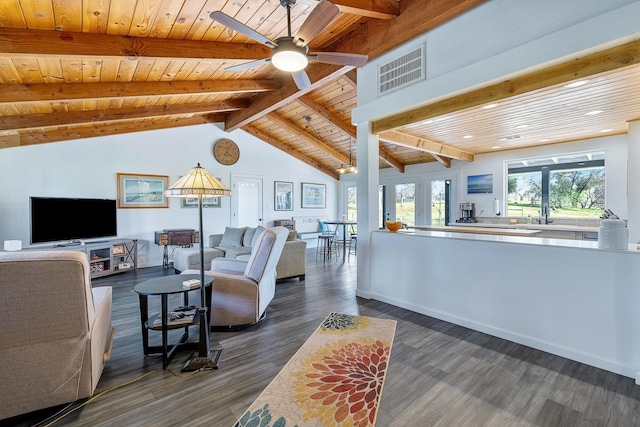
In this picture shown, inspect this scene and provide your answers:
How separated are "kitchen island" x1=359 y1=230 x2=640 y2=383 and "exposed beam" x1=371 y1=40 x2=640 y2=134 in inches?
53.0

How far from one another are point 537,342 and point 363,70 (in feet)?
11.8

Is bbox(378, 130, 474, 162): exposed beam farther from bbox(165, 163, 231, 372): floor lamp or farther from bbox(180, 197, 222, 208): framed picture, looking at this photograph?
bbox(180, 197, 222, 208): framed picture

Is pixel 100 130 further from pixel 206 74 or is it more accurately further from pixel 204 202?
pixel 206 74

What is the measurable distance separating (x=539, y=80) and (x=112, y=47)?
3.95 m

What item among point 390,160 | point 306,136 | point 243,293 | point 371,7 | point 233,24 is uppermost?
point 371,7

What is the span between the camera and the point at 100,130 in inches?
216

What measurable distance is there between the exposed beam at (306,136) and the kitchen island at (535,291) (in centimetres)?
447

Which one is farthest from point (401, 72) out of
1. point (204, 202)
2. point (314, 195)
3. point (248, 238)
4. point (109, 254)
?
point (314, 195)

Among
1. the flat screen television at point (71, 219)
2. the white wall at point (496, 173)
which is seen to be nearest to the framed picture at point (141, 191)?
the flat screen television at point (71, 219)

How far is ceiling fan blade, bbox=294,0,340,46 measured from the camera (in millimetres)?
2076

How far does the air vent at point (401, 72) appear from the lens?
3.22 metres

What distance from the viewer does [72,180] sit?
5.26 m

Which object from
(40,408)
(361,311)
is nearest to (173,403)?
(40,408)

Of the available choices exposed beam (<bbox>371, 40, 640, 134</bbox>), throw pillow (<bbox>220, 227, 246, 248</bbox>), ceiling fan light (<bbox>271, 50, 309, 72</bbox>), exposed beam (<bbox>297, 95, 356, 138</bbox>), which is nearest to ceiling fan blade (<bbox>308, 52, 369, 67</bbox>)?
ceiling fan light (<bbox>271, 50, 309, 72</bbox>)
